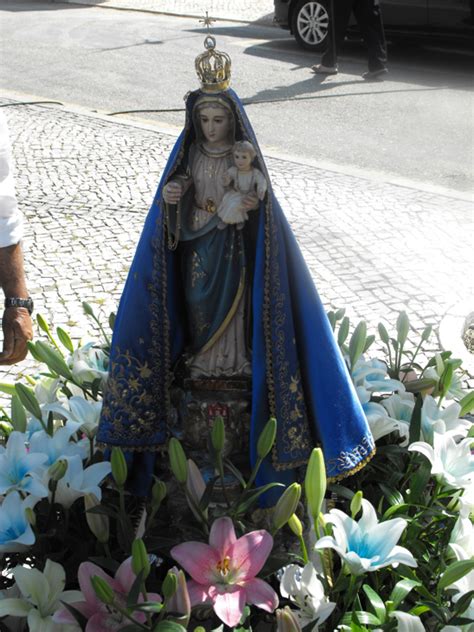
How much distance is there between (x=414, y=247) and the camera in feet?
21.3

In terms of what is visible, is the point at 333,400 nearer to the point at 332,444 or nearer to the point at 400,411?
the point at 332,444

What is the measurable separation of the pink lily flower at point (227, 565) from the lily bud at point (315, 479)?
0.59 ft

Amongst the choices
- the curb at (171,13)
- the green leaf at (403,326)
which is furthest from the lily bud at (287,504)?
the curb at (171,13)

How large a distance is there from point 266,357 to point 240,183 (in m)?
0.56

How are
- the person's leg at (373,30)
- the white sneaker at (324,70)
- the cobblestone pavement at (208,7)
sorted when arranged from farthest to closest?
1. the cobblestone pavement at (208,7)
2. the white sneaker at (324,70)
3. the person's leg at (373,30)

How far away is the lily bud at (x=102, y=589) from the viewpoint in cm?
240

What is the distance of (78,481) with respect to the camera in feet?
9.93

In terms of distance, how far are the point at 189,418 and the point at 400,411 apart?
873mm

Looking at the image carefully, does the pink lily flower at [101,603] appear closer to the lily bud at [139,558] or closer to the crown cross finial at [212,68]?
the lily bud at [139,558]

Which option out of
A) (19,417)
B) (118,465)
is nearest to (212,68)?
(118,465)

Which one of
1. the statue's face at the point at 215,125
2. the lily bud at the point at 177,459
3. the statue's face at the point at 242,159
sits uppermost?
the statue's face at the point at 215,125

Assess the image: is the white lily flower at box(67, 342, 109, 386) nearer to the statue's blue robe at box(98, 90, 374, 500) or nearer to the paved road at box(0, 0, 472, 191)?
the statue's blue robe at box(98, 90, 374, 500)

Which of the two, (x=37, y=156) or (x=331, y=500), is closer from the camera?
(x=331, y=500)

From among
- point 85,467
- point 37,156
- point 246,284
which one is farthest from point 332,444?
point 37,156
